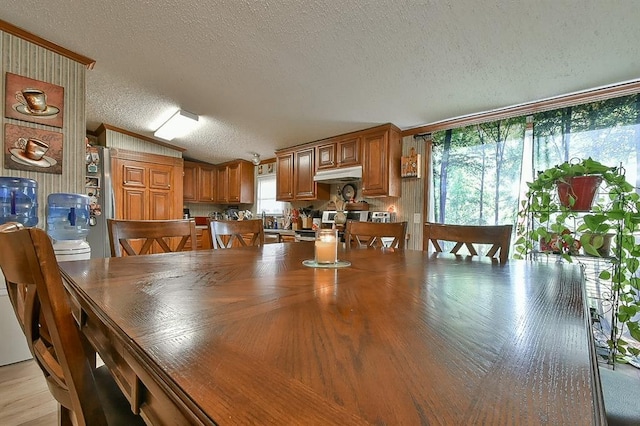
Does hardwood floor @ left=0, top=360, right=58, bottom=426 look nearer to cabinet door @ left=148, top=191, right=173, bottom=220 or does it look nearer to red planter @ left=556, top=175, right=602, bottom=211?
cabinet door @ left=148, top=191, right=173, bottom=220

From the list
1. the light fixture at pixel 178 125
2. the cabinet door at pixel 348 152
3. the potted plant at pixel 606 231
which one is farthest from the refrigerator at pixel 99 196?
the potted plant at pixel 606 231

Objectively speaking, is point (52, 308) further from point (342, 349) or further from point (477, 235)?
point (477, 235)

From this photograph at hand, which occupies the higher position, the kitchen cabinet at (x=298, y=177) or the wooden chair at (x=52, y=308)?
the kitchen cabinet at (x=298, y=177)

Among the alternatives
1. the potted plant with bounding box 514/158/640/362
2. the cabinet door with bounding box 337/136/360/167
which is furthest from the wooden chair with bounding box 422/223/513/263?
the cabinet door with bounding box 337/136/360/167

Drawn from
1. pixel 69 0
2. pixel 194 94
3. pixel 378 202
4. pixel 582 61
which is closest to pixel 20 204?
pixel 69 0

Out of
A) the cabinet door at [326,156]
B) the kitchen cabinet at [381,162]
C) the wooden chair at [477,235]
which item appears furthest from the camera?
the cabinet door at [326,156]

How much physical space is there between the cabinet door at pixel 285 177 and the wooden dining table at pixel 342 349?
11.8 feet

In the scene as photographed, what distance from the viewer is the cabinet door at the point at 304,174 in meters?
4.09

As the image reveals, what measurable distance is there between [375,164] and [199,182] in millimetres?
3682

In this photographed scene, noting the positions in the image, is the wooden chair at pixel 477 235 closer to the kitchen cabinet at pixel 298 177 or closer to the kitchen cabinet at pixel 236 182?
the kitchen cabinet at pixel 298 177

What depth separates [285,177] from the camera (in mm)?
4504

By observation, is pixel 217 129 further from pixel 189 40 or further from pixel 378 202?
pixel 378 202

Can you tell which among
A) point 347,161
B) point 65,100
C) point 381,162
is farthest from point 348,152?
point 65,100

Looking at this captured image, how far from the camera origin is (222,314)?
53 cm
